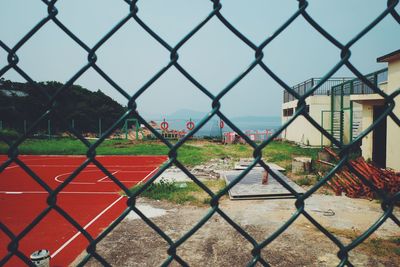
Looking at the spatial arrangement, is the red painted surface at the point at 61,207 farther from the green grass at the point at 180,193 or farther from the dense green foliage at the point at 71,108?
the dense green foliage at the point at 71,108

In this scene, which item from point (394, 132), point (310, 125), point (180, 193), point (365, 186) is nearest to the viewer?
point (365, 186)

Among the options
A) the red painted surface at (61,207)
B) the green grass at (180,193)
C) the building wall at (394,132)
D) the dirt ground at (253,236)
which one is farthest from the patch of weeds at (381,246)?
the building wall at (394,132)

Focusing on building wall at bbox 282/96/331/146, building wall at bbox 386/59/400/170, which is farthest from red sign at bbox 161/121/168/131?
building wall at bbox 386/59/400/170

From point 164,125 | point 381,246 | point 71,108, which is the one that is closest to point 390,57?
point 381,246

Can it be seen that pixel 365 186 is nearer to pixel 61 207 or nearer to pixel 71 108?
pixel 61 207

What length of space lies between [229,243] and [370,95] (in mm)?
10253

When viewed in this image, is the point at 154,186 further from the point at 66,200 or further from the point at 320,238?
the point at 320,238

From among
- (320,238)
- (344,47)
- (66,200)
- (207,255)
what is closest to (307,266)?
(320,238)

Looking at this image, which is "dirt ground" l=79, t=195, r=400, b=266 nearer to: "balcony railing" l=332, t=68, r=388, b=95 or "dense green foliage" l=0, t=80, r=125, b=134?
"balcony railing" l=332, t=68, r=388, b=95

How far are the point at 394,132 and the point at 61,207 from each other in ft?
35.2

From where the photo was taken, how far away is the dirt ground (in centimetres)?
468

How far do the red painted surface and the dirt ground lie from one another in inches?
25.9

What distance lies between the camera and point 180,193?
9.11 m

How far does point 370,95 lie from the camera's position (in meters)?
12.4
